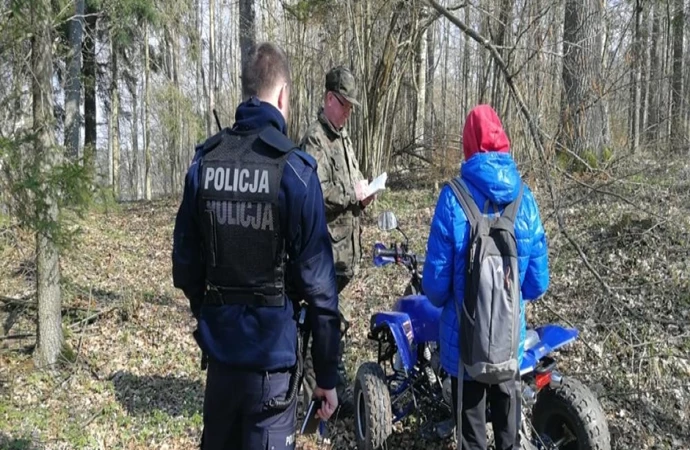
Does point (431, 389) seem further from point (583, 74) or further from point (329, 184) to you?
point (583, 74)

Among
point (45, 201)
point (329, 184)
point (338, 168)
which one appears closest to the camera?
point (329, 184)

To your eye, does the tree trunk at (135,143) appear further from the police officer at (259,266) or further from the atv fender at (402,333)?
the police officer at (259,266)

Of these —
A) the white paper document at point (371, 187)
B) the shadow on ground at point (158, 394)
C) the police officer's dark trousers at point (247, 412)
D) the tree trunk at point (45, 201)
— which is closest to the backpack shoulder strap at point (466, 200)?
the white paper document at point (371, 187)

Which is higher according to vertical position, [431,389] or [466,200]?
[466,200]

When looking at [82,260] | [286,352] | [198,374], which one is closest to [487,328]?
[286,352]

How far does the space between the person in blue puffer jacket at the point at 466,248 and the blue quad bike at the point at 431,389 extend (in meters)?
0.22

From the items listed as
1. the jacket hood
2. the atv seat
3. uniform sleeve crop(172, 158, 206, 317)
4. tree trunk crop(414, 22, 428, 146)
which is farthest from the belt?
tree trunk crop(414, 22, 428, 146)

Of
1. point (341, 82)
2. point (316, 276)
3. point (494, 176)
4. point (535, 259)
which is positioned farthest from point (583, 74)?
point (316, 276)

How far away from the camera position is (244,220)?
7.15ft

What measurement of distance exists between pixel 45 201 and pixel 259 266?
3.49 m

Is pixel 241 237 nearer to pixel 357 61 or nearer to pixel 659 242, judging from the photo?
pixel 659 242

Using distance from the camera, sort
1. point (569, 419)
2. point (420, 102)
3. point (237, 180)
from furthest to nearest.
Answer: point (420, 102), point (569, 419), point (237, 180)

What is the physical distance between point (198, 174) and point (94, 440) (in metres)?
2.86

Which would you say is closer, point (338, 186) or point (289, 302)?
point (289, 302)
